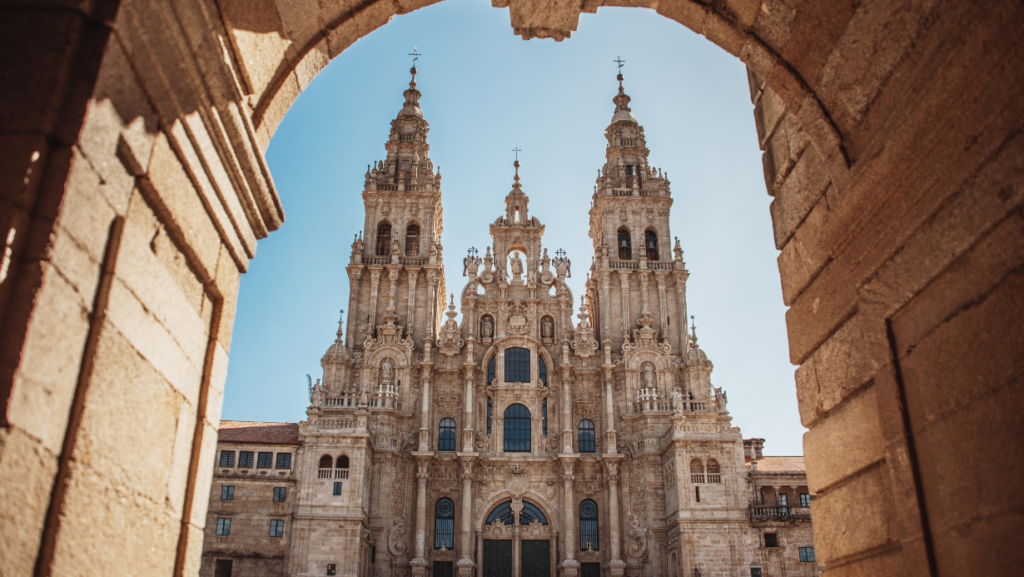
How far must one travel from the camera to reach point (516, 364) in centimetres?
3603

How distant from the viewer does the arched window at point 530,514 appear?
109ft

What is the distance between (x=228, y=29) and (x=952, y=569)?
519cm

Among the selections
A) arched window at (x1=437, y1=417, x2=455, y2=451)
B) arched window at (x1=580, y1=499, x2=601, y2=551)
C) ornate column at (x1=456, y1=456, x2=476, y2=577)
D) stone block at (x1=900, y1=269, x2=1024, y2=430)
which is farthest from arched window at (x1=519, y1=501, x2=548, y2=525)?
stone block at (x1=900, y1=269, x2=1024, y2=430)

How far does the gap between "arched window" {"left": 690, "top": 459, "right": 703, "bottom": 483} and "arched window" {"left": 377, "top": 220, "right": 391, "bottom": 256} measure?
58.9ft

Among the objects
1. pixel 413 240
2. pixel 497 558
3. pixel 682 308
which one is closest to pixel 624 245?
pixel 682 308

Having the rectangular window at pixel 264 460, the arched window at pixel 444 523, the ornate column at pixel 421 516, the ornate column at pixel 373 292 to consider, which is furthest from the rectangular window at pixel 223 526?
the ornate column at pixel 373 292

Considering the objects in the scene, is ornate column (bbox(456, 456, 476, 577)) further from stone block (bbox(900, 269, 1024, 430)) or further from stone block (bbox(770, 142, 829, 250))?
stone block (bbox(900, 269, 1024, 430))

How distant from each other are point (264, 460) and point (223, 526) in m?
3.04

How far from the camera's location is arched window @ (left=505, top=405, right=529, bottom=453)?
34562 millimetres

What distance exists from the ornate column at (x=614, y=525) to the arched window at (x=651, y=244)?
1144 cm

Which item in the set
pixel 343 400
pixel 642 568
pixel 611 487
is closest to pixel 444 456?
pixel 343 400

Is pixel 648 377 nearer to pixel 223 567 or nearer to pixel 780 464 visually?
pixel 780 464

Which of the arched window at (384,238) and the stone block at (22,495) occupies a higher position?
the arched window at (384,238)

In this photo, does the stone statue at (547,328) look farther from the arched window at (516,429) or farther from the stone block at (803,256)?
the stone block at (803,256)
